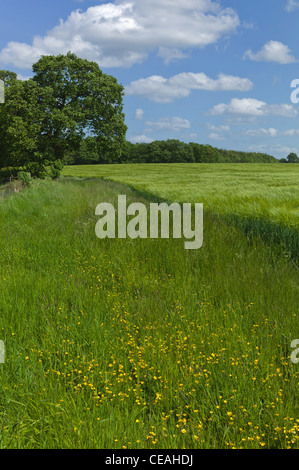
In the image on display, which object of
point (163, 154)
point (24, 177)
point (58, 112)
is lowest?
point (24, 177)

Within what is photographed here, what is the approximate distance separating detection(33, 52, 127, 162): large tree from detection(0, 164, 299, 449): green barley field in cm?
2257

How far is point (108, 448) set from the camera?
6.97 ft

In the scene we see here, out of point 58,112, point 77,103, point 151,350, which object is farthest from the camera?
point 77,103

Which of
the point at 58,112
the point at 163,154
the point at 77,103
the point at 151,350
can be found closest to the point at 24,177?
the point at 58,112

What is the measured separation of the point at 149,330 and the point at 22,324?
1385mm

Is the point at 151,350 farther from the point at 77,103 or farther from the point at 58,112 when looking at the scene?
the point at 77,103

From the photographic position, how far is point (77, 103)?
27.4 meters

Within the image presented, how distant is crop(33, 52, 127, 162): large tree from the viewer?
86.4ft

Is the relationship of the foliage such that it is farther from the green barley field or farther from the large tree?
the green barley field

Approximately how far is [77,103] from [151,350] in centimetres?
2763

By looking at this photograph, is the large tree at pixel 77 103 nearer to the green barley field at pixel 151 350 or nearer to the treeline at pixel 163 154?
the green barley field at pixel 151 350

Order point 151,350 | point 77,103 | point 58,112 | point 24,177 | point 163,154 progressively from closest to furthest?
point 151,350 → point 24,177 → point 58,112 → point 77,103 → point 163,154
